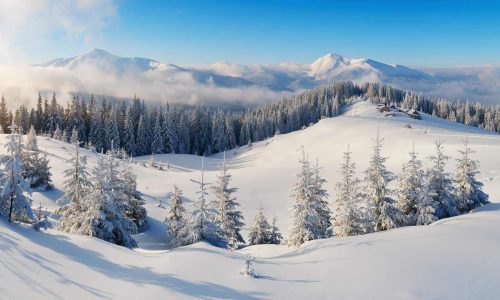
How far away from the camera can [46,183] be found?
31984 mm

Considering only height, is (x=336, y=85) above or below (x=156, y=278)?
above

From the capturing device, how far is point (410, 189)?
904 inches

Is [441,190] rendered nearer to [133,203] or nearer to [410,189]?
[410,189]

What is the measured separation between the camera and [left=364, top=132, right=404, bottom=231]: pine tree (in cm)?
2186

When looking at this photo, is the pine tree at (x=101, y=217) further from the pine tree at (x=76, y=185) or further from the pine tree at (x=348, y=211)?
the pine tree at (x=348, y=211)

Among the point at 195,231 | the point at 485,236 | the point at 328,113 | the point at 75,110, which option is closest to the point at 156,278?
the point at 195,231

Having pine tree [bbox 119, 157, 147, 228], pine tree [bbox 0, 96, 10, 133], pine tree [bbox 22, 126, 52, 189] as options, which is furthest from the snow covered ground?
pine tree [bbox 0, 96, 10, 133]

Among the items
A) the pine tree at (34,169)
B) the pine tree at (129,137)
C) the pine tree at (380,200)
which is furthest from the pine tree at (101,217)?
the pine tree at (129,137)

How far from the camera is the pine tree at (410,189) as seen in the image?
22516 mm

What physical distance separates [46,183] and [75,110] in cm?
6828

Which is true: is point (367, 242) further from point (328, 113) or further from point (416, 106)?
point (416, 106)

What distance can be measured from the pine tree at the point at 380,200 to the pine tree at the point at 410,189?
1.00m

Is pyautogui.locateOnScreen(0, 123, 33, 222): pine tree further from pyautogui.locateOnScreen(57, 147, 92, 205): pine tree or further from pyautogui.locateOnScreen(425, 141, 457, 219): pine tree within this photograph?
pyautogui.locateOnScreen(425, 141, 457, 219): pine tree

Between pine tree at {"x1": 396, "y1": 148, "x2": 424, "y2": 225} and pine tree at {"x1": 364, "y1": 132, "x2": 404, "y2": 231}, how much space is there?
100 centimetres
